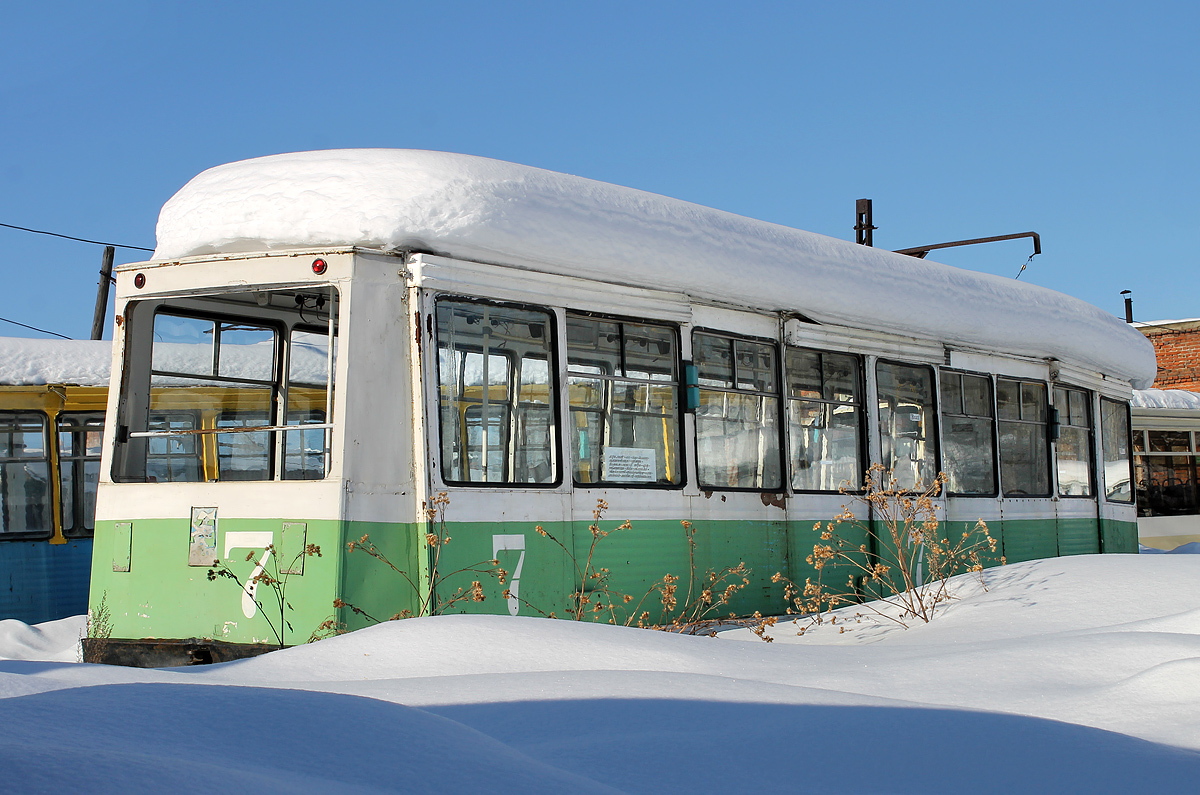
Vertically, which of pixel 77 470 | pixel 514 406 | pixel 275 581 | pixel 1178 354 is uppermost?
pixel 1178 354

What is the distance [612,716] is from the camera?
3.08 m

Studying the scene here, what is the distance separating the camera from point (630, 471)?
266 inches

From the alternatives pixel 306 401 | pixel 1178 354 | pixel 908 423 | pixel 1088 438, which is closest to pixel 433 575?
pixel 306 401

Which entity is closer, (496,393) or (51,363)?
(496,393)

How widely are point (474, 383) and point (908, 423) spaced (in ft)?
13.7

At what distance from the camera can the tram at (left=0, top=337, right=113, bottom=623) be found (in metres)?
9.90

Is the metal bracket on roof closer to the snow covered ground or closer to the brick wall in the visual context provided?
the snow covered ground

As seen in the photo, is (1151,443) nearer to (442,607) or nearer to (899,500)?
(899,500)

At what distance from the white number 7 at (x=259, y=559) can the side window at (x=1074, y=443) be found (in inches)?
299

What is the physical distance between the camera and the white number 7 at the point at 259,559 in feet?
19.0

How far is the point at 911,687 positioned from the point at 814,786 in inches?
56.7

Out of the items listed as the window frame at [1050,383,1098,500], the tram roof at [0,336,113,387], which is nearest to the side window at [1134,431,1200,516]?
the window frame at [1050,383,1098,500]

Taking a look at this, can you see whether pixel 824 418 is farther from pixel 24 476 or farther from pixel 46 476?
pixel 24 476

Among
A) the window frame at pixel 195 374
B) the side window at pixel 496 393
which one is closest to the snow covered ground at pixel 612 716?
the side window at pixel 496 393
